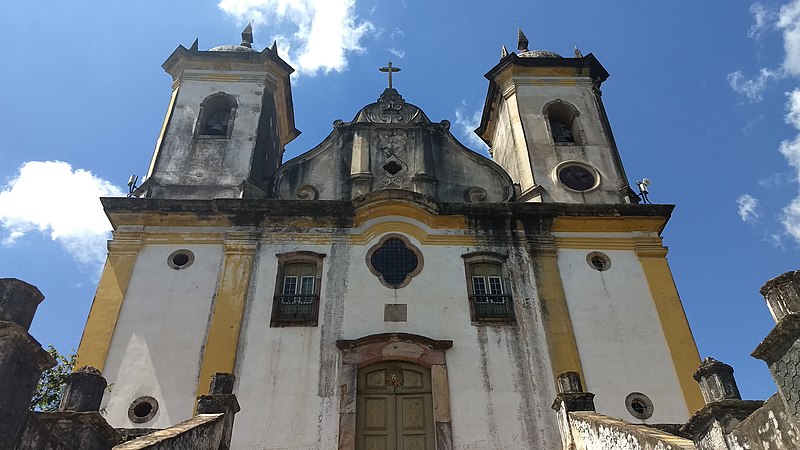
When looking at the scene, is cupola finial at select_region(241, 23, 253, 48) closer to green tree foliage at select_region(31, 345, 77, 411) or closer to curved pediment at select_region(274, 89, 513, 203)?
curved pediment at select_region(274, 89, 513, 203)

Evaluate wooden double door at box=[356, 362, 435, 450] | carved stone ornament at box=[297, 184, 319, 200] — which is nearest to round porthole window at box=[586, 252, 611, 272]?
wooden double door at box=[356, 362, 435, 450]

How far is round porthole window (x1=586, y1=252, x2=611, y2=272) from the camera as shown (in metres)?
13.7

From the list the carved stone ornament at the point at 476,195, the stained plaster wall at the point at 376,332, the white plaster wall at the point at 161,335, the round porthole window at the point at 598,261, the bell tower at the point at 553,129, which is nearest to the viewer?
the stained plaster wall at the point at 376,332

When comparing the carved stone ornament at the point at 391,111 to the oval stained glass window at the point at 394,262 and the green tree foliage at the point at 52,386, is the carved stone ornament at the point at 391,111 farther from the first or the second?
the green tree foliage at the point at 52,386

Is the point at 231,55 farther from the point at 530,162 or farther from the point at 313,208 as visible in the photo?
the point at 530,162

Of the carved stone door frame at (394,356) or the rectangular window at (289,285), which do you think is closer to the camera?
the carved stone door frame at (394,356)

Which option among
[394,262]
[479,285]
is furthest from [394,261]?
[479,285]

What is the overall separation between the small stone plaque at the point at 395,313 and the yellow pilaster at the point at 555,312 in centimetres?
266

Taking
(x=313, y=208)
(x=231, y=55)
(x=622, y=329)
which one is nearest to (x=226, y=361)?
(x=313, y=208)

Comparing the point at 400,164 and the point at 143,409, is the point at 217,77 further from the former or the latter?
the point at 143,409

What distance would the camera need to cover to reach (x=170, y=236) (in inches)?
541

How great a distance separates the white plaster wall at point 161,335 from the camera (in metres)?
11.4

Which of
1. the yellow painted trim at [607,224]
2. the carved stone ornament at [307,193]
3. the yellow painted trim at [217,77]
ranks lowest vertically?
the yellow painted trim at [607,224]

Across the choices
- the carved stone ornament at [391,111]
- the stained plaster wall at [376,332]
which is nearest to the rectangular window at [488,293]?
the stained plaster wall at [376,332]
